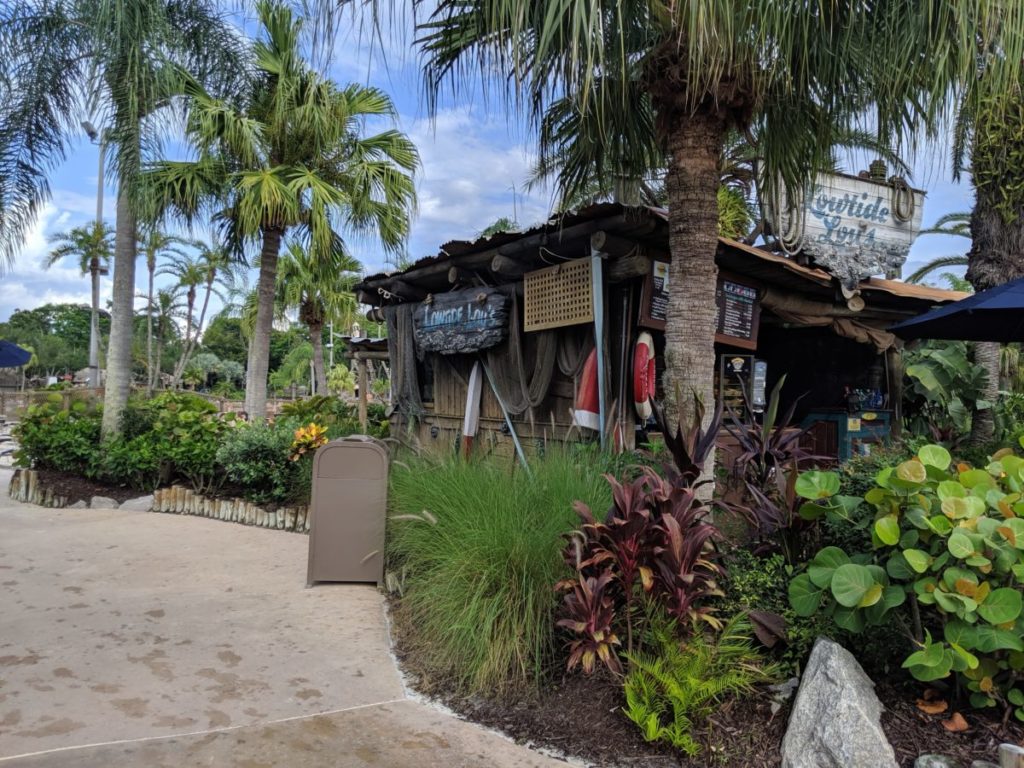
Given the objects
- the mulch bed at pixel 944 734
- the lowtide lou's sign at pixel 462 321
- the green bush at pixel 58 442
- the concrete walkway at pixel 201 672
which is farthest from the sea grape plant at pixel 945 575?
the green bush at pixel 58 442

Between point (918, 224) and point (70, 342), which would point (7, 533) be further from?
point (70, 342)

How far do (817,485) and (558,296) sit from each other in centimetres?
414

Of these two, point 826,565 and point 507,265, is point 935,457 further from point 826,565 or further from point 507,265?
point 507,265

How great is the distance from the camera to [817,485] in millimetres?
3404

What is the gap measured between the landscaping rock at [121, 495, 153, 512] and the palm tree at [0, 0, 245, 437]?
48.6 inches

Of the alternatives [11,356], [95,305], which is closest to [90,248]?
[95,305]

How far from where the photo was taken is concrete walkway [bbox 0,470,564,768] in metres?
3.06

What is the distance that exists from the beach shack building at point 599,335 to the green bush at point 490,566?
5.38 ft

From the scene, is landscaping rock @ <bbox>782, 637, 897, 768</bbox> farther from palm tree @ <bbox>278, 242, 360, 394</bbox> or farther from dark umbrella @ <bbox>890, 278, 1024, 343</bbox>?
palm tree @ <bbox>278, 242, 360, 394</bbox>

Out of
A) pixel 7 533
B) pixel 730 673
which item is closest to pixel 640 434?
pixel 730 673

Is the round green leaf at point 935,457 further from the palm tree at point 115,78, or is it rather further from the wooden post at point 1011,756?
the palm tree at point 115,78

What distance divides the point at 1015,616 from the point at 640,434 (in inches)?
189

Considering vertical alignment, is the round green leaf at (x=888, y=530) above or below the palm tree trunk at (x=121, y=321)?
below

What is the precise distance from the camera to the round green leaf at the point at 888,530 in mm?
2902
